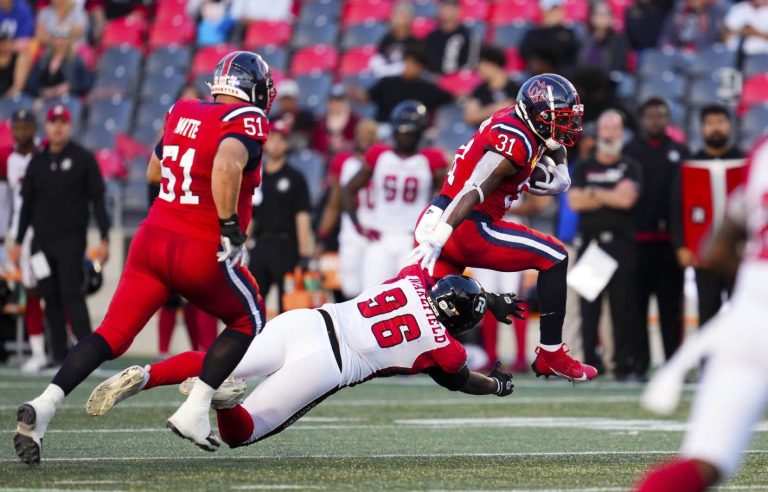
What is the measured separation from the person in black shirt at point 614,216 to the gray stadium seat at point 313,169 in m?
3.61

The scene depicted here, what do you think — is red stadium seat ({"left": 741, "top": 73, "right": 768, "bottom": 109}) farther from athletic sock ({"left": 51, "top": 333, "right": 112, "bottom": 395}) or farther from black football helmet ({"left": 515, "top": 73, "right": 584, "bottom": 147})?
athletic sock ({"left": 51, "top": 333, "right": 112, "bottom": 395})

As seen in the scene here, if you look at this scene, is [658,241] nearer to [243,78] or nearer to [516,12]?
[516,12]

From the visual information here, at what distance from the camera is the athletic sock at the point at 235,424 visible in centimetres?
583

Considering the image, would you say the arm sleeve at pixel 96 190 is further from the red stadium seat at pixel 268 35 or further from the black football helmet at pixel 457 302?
the red stadium seat at pixel 268 35

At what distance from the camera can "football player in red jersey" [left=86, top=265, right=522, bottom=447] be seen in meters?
5.88

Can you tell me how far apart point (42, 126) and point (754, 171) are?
13.1 m

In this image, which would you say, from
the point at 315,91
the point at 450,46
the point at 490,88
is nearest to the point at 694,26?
the point at 490,88

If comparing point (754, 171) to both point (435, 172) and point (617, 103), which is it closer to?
point (435, 172)

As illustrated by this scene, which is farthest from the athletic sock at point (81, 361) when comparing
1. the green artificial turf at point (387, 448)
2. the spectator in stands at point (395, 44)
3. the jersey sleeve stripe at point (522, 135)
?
the spectator in stands at point (395, 44)

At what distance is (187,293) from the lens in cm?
584

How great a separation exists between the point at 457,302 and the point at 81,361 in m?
1.52

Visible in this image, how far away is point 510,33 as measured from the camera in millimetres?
14898

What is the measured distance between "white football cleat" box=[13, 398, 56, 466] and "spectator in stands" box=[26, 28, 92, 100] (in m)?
10.9

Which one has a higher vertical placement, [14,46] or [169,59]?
[14,46]
